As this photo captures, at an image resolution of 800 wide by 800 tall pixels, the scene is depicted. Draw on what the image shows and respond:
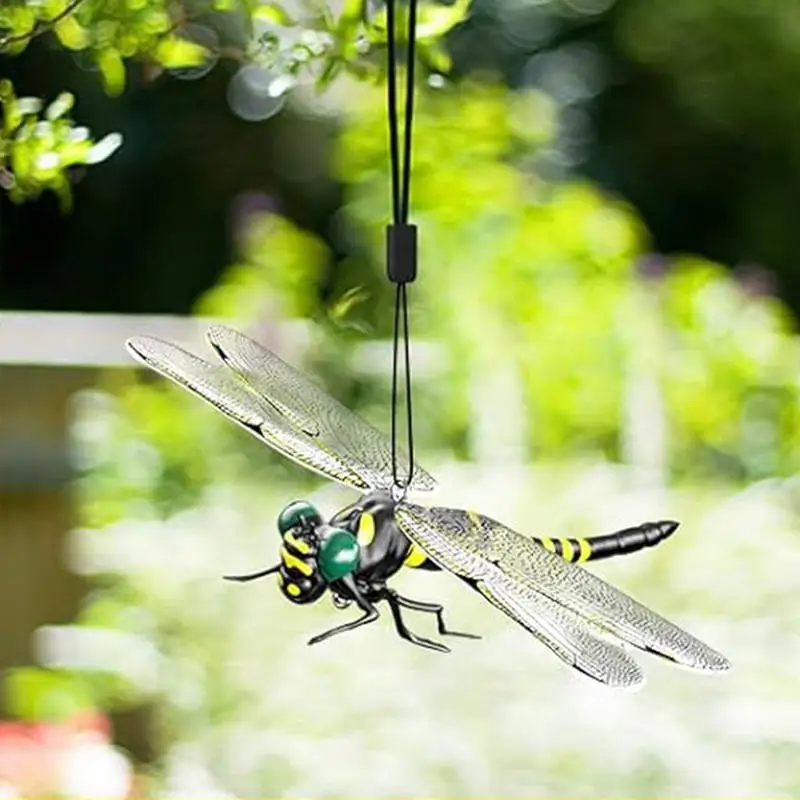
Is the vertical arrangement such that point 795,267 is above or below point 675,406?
below

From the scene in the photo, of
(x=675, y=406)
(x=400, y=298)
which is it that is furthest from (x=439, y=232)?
(x=400, y=298)

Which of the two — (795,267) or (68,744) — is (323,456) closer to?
(68,744)

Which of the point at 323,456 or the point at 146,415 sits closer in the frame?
the point at 323,456

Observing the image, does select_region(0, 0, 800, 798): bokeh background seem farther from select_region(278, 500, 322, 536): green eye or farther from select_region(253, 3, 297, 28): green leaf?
select_region(278, 500, 322, 536): green eye

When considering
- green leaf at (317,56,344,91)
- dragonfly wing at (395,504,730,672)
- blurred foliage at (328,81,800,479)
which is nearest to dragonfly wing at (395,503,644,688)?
dragonfly wing at (395,504,730,672)

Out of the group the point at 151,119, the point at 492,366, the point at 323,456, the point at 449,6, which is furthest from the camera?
the point at 151,119

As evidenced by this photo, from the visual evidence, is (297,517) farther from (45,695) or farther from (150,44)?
(45,695)

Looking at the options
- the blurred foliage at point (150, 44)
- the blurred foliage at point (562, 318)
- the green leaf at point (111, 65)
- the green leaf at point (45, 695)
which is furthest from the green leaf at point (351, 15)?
the green leaf at point (45, 695)

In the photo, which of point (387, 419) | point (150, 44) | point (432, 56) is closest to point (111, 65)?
point (150, 44)
